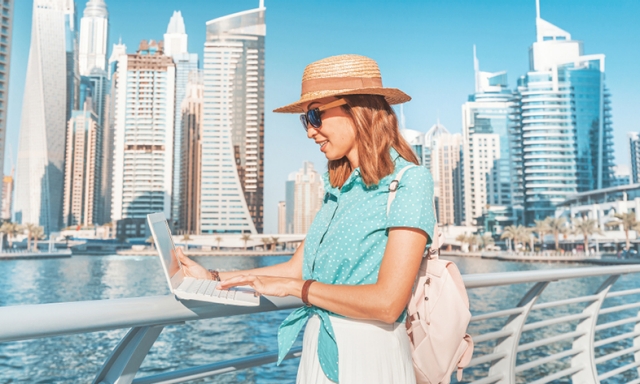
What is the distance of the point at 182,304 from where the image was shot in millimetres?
1047

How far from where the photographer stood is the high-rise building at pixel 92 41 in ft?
525

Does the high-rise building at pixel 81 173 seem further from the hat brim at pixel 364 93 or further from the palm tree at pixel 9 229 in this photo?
the hat brim at pixel 364 93

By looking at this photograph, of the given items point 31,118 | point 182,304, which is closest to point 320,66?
point 182,304

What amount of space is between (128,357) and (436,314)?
2.13 ft

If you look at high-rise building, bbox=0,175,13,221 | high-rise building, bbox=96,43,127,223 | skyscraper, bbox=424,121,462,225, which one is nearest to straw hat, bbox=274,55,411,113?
skyscraper, bbox=424,121,462,225

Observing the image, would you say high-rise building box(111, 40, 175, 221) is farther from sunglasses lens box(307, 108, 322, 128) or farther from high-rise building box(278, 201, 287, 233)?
sunglasses lens box(307, 108, 322, 128)

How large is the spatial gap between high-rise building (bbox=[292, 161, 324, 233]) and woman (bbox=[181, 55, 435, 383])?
14347 centimetres

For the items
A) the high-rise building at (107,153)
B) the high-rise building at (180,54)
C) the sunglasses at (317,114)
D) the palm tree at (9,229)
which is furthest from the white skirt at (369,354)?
the high-rise building at (180,54)

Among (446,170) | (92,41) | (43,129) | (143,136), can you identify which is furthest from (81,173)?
(446,170)

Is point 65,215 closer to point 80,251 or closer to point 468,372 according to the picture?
point 80,251

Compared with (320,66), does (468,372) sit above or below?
below

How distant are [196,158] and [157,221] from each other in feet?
357

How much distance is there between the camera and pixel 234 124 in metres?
93.8

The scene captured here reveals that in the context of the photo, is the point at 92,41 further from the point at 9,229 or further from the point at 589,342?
the point at 589,342
